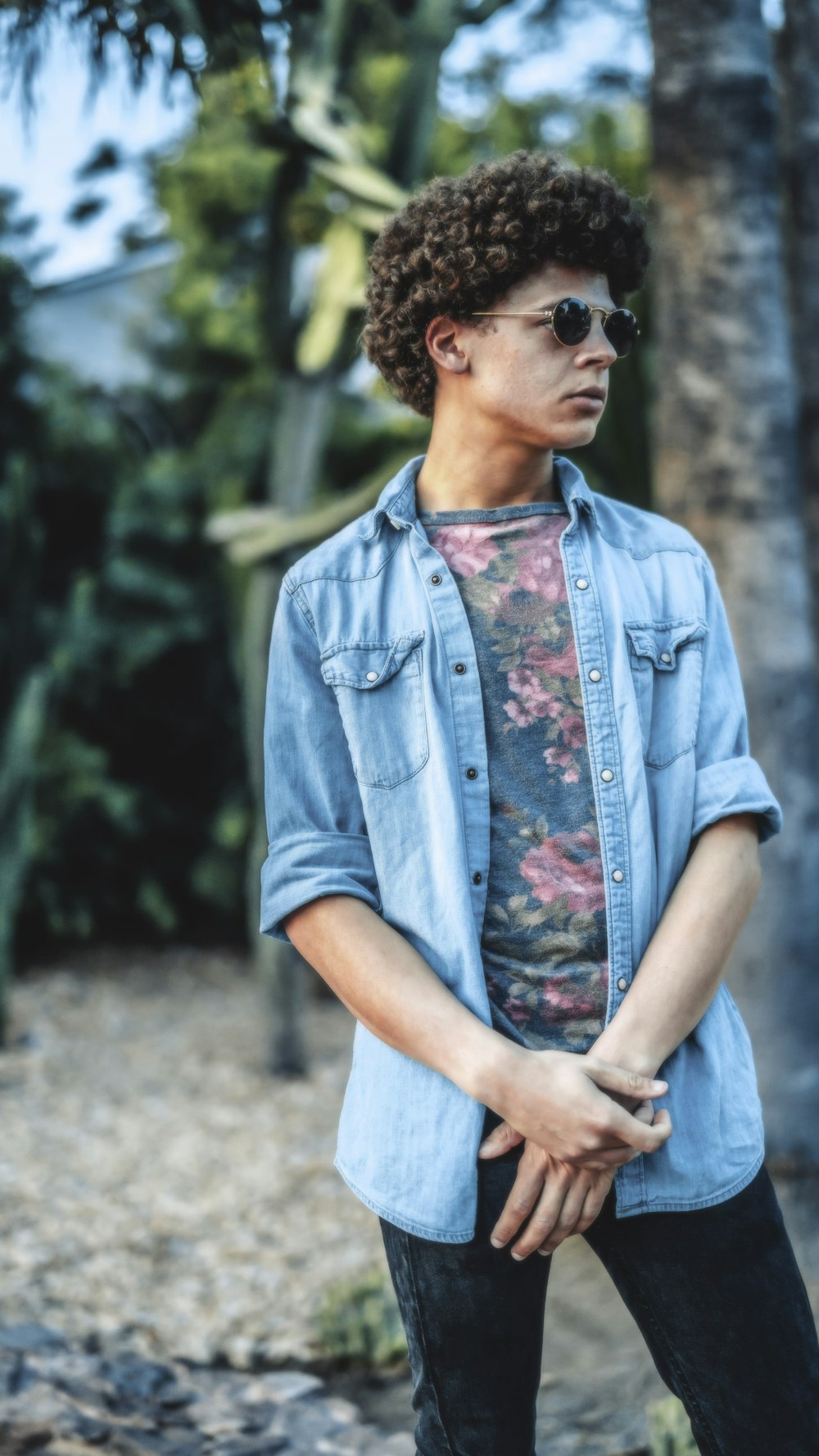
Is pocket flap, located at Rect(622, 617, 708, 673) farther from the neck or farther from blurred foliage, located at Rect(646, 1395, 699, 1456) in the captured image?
blurred foliage, located at Rect(646, 1395, 699, 1456)

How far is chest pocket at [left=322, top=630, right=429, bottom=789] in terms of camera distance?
1.50 metres

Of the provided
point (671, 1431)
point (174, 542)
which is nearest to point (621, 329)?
point (671, 1431)

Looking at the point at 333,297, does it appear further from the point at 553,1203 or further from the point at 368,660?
the point at 553,1203

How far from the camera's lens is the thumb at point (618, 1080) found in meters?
1.33

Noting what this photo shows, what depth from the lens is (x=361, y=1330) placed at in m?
3.11

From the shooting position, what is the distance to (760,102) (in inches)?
126

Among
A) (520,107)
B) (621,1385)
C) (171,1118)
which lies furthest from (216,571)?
(621,1385)

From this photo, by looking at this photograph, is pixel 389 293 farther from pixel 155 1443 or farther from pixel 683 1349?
pixel 155 1443

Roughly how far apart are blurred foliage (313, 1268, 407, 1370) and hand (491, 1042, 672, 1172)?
6.43 feet

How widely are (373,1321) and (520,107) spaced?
5.85m

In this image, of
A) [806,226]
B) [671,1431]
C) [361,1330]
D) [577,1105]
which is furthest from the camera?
[806,226]

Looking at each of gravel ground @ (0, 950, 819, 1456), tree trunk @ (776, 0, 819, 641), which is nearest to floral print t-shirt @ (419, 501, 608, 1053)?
gravel ground @ (0, 950, 819, 1456)

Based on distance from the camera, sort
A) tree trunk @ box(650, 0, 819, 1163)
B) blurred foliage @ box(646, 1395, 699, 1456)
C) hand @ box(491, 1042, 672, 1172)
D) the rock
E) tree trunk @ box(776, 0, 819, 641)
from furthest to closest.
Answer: tree trunk @ box(776, 0, 819, 641) → tree trunk @ box(650, 0, 819, 1163) → the rock → blurred foliage @ box(646, 1395, 699, 1456) → hand @ box(491, 1042, 672, 1172)

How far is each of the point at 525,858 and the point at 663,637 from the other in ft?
1.03
